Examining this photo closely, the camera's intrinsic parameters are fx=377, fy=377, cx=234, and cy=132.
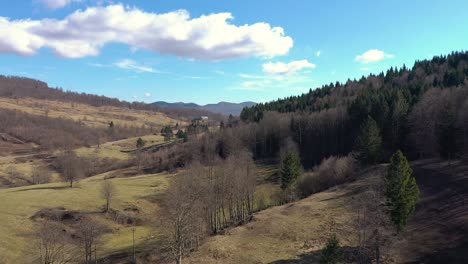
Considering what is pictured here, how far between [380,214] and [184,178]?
3157 cm

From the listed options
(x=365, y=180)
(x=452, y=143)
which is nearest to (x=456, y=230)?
(x=365, y=180)

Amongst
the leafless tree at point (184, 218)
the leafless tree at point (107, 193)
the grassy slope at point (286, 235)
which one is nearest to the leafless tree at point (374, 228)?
the grassy slope at point (286, 235)

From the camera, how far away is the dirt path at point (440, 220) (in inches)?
1511

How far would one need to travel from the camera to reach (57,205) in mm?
73875

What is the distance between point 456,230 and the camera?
42.1 m

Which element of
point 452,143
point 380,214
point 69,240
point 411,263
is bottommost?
point 69,240

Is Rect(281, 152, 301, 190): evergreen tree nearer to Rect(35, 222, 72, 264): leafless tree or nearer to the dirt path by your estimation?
the dirt path

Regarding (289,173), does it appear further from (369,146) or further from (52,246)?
(52,246)

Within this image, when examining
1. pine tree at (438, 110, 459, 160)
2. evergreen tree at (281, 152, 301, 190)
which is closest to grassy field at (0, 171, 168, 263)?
evergreen tree at (281, 152, 301, 190)

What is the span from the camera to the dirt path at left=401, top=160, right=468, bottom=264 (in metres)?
38.4

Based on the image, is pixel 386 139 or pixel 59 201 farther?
pixel 386 139

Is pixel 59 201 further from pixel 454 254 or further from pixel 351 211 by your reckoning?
pixel 454 254

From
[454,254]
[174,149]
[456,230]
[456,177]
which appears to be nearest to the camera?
[454,254]

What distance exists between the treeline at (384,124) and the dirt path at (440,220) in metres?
8.17
